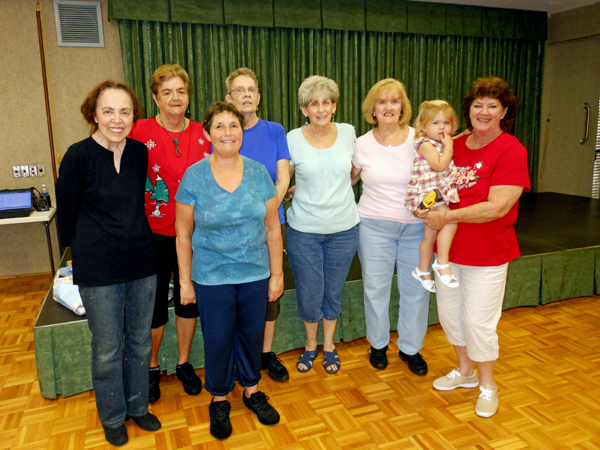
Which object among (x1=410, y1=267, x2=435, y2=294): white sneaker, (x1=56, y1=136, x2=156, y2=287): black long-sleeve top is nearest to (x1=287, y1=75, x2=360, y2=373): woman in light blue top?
(x1=410, y1=267, x2=435, y2=294): white sneaker

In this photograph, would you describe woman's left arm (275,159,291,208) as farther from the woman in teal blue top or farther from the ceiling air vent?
the ceiling air vent

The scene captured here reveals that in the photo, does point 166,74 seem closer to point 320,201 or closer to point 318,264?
point 320,201

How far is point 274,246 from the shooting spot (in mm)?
1969

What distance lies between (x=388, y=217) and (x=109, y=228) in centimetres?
131

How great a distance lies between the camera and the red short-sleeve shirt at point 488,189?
195 centimetres

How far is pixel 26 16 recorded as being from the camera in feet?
13.9

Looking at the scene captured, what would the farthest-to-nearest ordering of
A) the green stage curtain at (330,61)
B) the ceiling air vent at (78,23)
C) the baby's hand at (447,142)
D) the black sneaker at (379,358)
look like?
the green stage curtain at (330,61) → the ceiling air vent at (78,23) → the black sneaker at (379,358) → the baby's hand at (447,142)

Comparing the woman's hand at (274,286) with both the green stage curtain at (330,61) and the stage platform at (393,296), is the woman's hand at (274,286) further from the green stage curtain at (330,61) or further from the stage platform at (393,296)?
the green stage curtain at (330,61)

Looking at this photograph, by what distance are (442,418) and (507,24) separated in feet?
18.7

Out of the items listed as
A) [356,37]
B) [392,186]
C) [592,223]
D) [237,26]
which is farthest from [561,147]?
[392,186]

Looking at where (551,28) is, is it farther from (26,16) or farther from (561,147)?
(26,16)

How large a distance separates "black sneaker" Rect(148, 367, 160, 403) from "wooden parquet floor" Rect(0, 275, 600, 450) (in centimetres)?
4

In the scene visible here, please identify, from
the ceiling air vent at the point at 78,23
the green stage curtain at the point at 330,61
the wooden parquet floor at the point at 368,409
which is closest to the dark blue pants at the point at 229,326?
the wooden parquet floor at the point at 368,409

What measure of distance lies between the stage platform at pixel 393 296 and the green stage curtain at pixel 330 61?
2.12m
